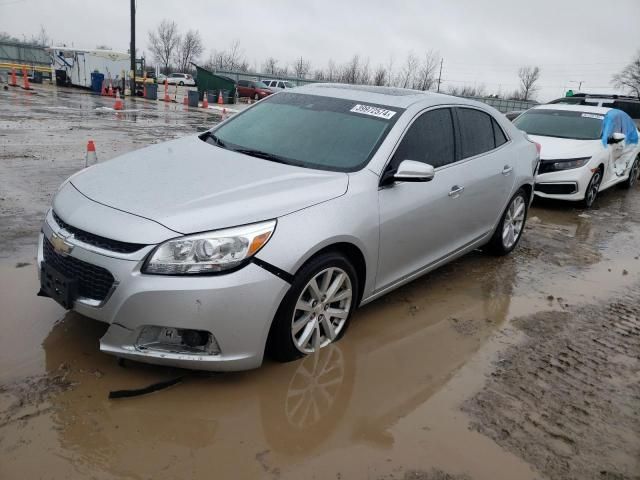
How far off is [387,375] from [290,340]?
0.69m

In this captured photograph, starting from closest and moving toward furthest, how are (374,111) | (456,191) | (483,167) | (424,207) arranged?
(424,207) → (374,111) → (456,191) → (483,167)

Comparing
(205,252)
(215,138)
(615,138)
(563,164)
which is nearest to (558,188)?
(563,164)

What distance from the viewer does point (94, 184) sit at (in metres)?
3.26

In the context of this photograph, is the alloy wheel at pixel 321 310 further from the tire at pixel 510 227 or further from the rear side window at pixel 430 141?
the tire at pixel 510 227

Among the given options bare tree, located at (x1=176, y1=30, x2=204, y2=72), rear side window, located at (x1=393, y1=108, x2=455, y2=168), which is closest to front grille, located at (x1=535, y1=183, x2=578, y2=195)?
rear side window, located at (x1=393, y1=108, x2=455, y2=168)

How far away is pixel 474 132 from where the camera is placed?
4797 millimetres

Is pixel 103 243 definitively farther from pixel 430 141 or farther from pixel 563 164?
pixel 563 164

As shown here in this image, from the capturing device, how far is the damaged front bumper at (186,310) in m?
2.66

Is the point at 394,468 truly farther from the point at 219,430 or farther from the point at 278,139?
the point at 278,139

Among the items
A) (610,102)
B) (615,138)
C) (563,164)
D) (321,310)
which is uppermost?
(610,102)

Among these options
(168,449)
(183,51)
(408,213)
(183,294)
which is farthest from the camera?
(183,51)

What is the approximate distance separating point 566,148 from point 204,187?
7245 millimetres

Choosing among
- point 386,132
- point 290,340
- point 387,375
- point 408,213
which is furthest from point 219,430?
point 386,132

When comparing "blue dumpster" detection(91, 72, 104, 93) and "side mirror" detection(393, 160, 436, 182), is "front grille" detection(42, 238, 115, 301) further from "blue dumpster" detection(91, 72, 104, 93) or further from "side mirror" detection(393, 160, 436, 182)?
"blue dumpster" detection(91, 72, 104, 93)
